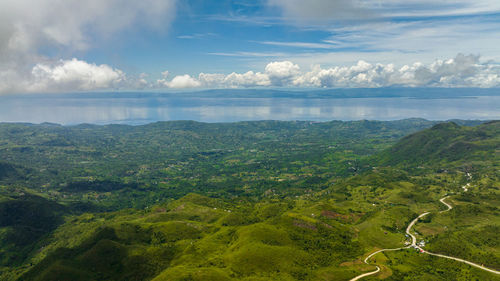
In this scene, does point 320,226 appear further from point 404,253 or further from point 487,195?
point 487,195

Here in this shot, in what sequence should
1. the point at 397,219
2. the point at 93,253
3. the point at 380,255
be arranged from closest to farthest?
the point at 380,255
the point at 93,253
the point at 397,219

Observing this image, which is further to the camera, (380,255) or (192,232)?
(192,232)

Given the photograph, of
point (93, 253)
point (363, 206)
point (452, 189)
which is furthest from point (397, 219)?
point (93, 253)

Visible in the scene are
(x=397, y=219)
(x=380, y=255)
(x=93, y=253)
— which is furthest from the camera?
(x=397, y=219)

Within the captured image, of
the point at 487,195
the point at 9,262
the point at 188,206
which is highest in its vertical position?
the point at 487,195

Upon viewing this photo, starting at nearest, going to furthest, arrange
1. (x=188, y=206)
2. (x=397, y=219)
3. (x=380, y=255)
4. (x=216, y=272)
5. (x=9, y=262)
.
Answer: (x=216, y=272), (x=380, y=255), (x=397, y=219), (x=9, y=262), (x=188, y=206)

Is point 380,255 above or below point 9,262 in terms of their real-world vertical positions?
above

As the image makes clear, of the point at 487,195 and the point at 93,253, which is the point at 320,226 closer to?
the point at 93,253

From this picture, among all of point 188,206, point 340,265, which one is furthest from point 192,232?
point 340,265

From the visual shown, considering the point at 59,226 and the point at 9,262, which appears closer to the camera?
the point at 9,262
